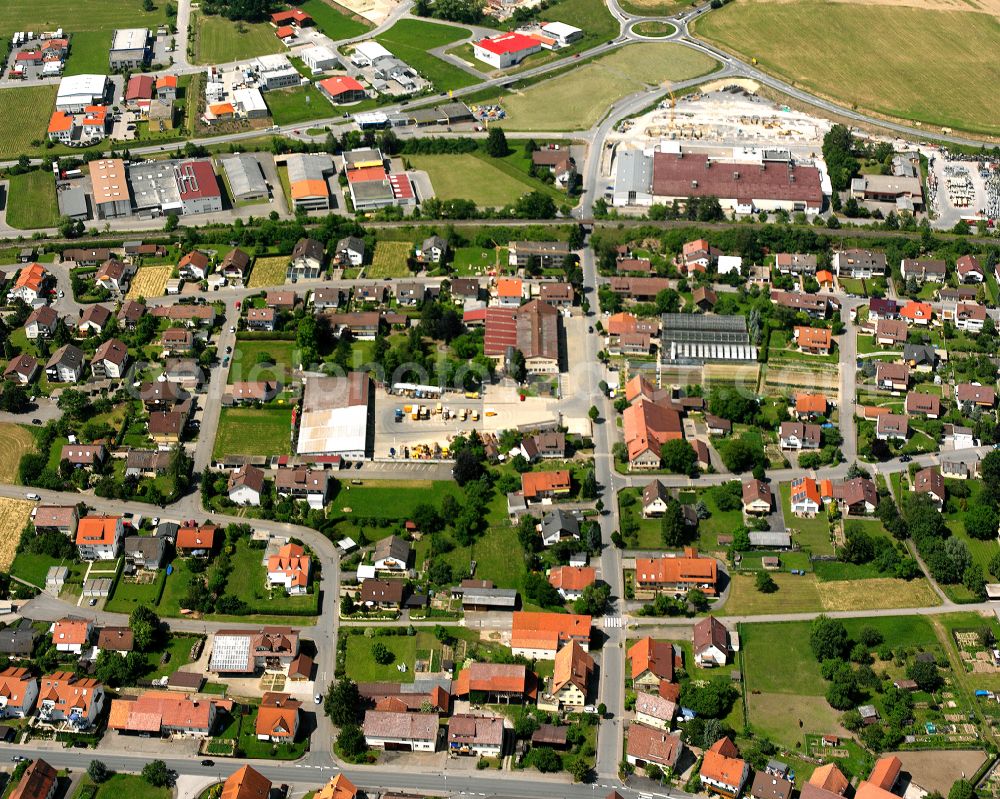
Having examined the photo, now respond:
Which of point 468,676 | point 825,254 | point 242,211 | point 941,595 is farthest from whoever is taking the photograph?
point 242,211

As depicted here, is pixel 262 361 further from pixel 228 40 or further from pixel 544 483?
pixel 228 40

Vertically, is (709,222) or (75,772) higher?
(709,222)

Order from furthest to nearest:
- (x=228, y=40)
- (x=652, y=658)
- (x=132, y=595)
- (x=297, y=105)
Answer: (x=228, y=40) < (x=297, y=105) < (x=132, y=595) < (x=652, y=658)

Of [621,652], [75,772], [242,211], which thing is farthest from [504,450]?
[242,211]

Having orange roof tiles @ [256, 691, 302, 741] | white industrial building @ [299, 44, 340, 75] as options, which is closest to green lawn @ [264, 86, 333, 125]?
white industrial building @ [299, 44, 340, 75]

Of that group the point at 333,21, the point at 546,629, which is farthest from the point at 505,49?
the point at 546,629

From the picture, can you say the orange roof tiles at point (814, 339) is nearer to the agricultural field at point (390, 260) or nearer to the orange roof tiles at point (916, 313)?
the orange roof tiles at point (916, 313)

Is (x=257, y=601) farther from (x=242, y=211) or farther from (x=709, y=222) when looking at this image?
(x=709, y=222)
